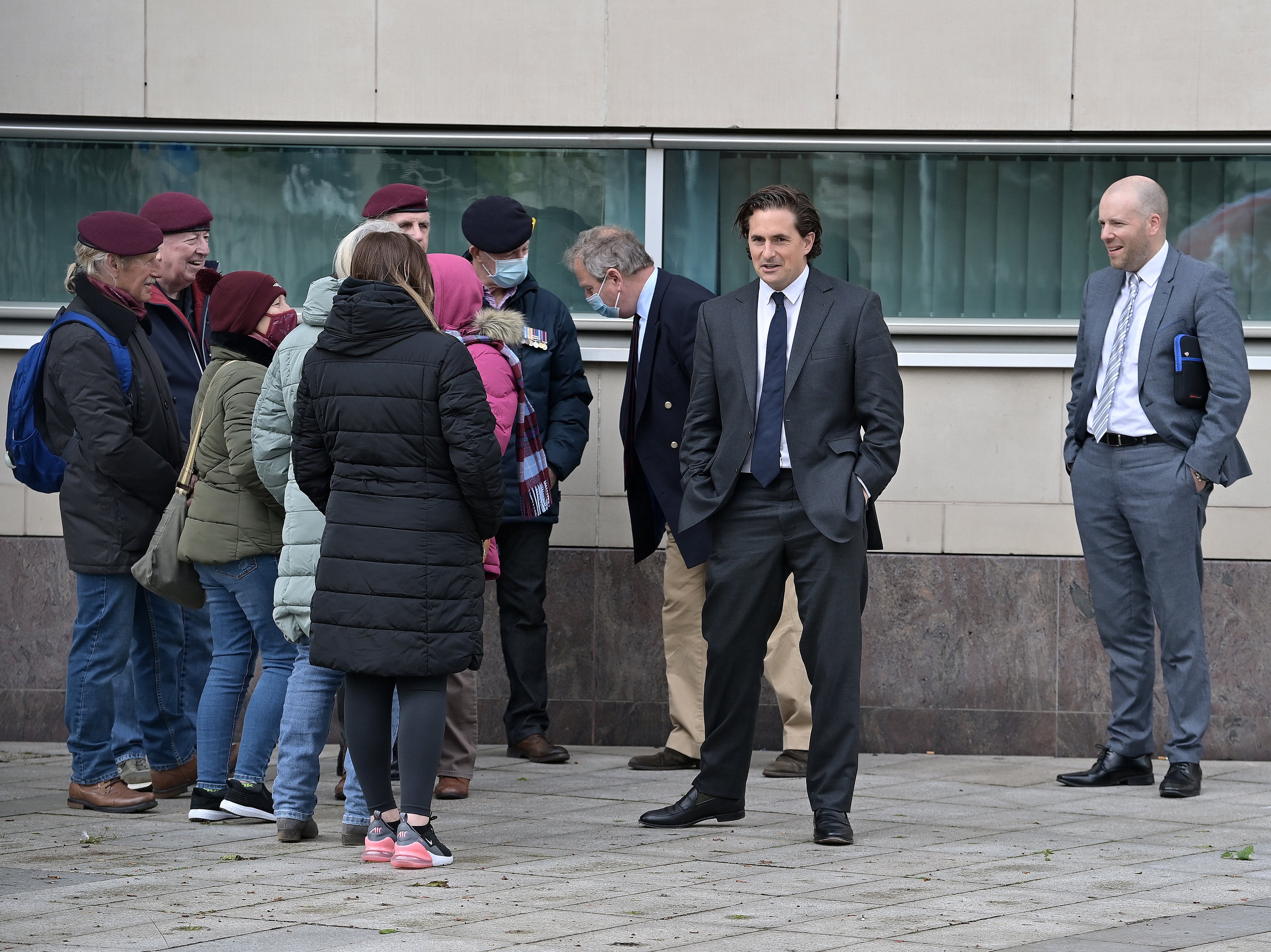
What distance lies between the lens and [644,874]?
556cm

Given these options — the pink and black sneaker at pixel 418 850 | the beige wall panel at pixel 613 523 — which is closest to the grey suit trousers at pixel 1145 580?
the beige wall panel at pixel 613 523

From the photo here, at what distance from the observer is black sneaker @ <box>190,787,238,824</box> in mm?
6547

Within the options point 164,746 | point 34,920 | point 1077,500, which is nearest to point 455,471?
point 34,920

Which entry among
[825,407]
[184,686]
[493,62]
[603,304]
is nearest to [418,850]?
[825,407]

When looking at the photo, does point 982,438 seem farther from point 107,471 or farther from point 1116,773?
point 107,471

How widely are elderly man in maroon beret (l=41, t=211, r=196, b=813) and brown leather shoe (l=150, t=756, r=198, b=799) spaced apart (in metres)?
0.29

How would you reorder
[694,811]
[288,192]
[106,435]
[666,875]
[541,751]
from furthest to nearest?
[288,192] < [541,751] < [106,435] < [694,811] < [666,875]

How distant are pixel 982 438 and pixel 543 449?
2.02 meters

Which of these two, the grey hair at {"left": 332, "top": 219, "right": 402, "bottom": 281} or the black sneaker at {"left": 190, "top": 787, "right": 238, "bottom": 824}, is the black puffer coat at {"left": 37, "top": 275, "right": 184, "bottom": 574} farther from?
the grey hair at {"left": 332, "top": 219, "right": 402, "bottom": 281}

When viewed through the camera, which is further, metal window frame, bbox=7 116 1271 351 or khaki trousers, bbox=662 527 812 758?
metal window frame, bbox=7 116 1271 351

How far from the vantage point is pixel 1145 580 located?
7.36 meters

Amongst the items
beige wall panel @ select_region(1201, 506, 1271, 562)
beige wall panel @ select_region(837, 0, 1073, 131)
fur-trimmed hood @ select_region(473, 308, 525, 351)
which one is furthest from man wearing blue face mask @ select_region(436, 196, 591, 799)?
beige wall panel @ select_region(1201, 506, 1271, 562)

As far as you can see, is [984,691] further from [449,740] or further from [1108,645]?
[449,740]

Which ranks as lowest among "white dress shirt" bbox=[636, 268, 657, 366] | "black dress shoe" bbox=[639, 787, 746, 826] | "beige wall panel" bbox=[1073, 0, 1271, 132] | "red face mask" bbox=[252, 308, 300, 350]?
"black dress shoe" bbox=[639, 787, 746, 826]
